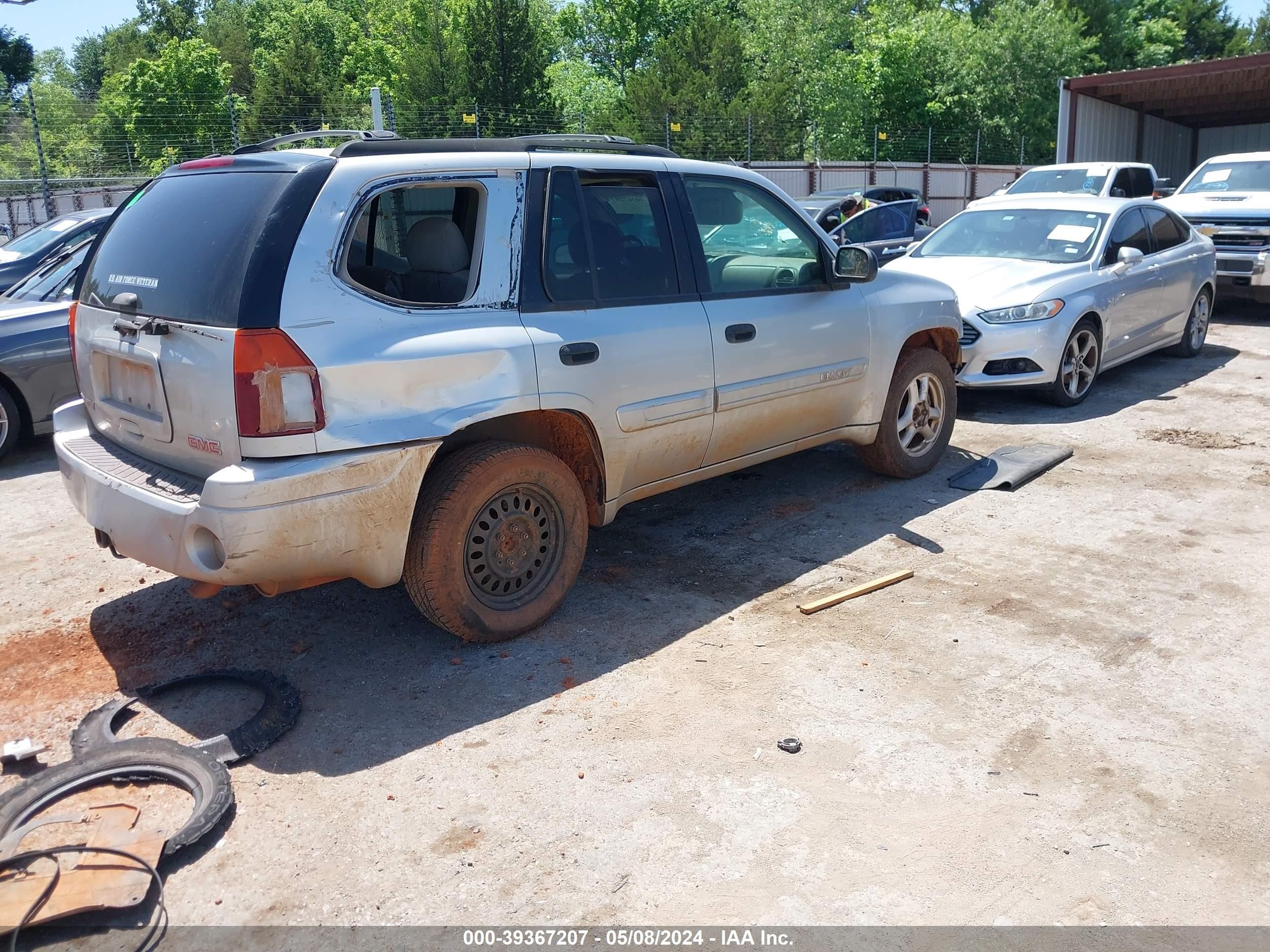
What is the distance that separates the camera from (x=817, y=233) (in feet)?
19.1

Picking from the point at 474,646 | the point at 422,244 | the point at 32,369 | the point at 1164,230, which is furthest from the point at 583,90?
the point at 474,646

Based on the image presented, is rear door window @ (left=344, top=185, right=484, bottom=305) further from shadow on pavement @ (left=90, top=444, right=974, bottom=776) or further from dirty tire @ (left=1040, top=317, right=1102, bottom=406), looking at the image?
dirty tire @ (left=1040, top=317, right=1102, bottom=406)

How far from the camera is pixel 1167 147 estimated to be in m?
28.2

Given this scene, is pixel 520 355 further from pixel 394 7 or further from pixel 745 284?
pixel 394 7

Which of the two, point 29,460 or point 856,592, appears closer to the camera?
point 856,592

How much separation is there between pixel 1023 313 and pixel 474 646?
19.1 ft

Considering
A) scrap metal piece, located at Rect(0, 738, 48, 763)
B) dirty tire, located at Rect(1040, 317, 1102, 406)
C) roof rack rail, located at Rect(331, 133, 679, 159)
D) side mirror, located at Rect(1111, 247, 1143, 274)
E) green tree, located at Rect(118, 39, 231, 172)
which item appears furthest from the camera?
green tree, located at Rect(118, 39, 231, 172)

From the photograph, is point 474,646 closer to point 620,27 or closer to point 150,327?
point 150,327

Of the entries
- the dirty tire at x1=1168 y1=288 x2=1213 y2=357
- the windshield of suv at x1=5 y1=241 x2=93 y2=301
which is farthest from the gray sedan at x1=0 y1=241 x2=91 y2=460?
the dirty tire at x1=1168 y1=288 x2=1213 y2=357

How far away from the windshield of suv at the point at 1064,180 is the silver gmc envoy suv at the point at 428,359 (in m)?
12.0

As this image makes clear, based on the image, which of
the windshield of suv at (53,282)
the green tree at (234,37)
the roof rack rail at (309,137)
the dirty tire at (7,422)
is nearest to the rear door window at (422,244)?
the roof rack rail at (309,137)

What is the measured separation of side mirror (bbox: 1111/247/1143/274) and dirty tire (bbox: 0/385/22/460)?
8.87m

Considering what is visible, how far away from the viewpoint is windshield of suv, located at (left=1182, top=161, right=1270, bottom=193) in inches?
566

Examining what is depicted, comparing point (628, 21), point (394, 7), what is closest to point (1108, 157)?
point (628, 21)
